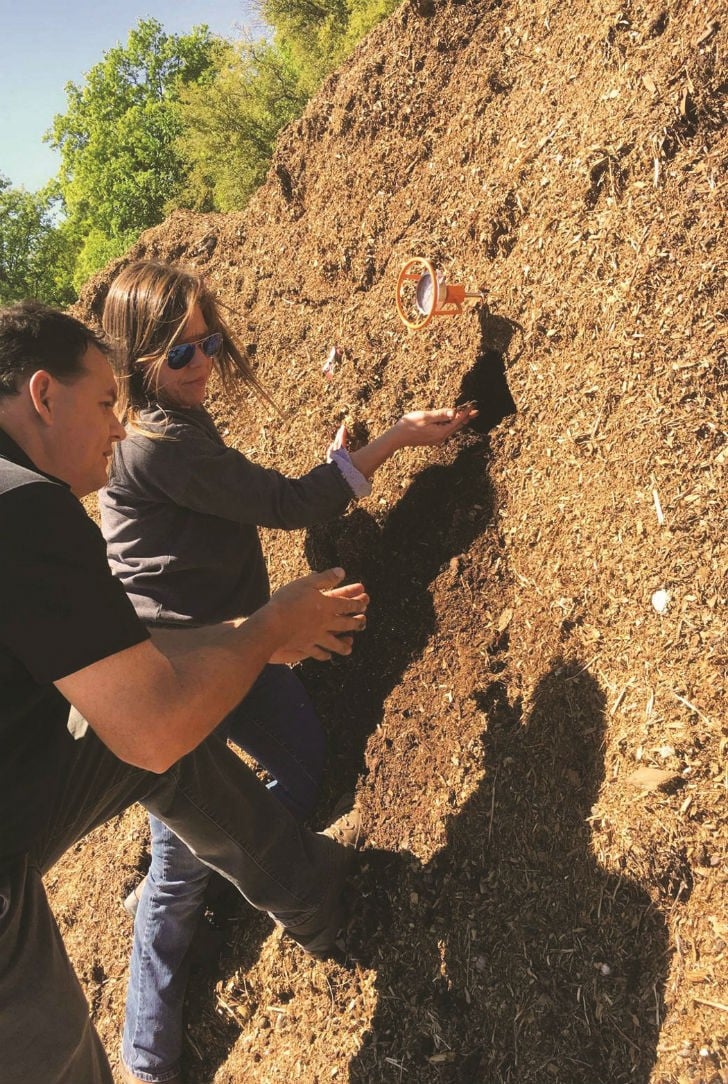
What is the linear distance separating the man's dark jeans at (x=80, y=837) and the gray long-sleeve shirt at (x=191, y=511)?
59cm

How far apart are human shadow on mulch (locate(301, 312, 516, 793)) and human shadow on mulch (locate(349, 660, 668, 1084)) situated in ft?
1.67

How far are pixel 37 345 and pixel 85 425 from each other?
22cm

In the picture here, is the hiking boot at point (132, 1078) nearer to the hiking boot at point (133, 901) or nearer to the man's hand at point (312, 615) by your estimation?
the hiking boot at point (133, 901)

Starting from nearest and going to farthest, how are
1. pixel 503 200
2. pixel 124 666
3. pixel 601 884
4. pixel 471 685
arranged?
pixel 124 666, pixel 601 884, pixel 471 685, pixel 503 200

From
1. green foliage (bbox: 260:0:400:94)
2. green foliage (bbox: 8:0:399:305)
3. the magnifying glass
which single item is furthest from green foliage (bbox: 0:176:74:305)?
the magnifying glass

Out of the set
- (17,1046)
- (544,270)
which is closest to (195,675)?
(17,1046)

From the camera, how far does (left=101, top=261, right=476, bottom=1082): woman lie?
2.60 metres

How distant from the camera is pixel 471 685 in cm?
270

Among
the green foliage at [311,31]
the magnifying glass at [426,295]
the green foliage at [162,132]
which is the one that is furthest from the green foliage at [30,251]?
the magnifying glass at [426,295]

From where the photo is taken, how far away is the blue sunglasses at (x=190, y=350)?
2.65 meters

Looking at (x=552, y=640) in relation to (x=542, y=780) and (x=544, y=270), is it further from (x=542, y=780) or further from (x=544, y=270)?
(x=544, y=270)

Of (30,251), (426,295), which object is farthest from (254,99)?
(30,251)

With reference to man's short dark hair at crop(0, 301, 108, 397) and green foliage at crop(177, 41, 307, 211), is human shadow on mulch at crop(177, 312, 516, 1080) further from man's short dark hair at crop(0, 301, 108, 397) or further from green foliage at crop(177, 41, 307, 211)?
green foliage at crop(177, 41, 307, 211)

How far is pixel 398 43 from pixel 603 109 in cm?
227
